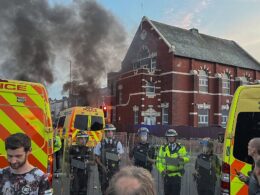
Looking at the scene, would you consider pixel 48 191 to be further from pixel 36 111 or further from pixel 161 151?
pixel 161 151

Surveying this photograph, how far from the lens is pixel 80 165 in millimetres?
8984

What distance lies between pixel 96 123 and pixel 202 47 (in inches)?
1193

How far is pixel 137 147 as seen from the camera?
349 inches

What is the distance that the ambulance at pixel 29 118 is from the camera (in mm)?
5984

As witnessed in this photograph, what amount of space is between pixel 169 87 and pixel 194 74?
123 inches

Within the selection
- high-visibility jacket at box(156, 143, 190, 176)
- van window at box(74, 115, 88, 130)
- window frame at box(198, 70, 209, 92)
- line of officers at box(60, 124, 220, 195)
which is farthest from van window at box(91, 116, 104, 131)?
window frame at box(198, 70, 209, 92)

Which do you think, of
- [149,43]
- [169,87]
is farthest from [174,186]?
[149,43]

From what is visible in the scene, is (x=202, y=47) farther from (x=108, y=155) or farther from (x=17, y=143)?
(x=17, y=143)

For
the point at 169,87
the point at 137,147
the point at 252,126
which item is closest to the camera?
the point at 252,126

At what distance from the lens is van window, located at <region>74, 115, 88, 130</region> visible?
16.7 meters

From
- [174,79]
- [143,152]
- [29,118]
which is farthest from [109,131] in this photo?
[174,79]

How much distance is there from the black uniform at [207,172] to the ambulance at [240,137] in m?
2.72

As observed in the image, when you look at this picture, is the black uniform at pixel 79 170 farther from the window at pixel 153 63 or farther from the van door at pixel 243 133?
the window at pixel 153 63

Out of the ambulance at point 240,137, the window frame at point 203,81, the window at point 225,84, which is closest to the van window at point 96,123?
the ambulance at point 240,137
